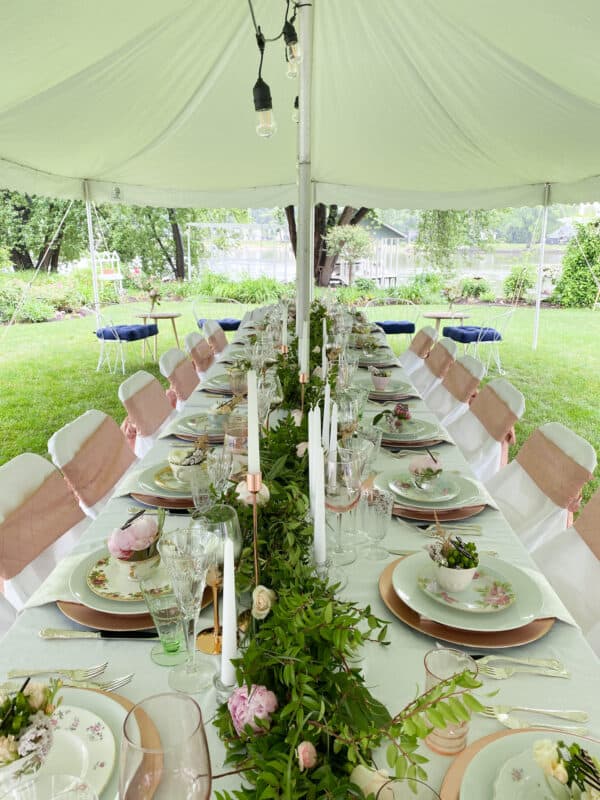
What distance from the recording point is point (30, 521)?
1771 millimetres

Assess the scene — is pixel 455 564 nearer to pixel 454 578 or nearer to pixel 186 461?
pixel 454 578

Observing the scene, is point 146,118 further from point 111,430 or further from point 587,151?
point 587,151

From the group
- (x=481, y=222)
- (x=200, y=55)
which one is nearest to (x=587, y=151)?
(x=200, y=55)

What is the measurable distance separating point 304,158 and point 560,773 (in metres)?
2.99

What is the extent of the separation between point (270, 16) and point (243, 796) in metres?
4.28

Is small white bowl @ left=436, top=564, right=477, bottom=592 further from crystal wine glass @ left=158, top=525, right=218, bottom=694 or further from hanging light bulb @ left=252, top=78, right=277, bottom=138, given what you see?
hanging light bulb @ left=252, top=78, right=277, bottom=138

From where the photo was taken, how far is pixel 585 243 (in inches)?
561

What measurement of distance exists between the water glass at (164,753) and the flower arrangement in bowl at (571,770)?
17.5 inches

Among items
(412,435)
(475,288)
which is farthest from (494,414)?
(475,288)

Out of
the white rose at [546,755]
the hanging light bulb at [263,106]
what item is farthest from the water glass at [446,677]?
the hanging light bulb at [263,106]

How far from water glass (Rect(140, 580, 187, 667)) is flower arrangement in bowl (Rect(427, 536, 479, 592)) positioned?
1.89 ft

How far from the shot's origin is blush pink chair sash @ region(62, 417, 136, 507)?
222 centimetres

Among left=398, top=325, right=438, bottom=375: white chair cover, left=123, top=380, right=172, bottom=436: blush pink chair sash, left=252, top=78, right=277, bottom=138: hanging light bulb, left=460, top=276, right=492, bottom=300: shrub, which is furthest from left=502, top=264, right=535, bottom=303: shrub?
left=252, top=78, right=277, bottom=138: hanging light bulb

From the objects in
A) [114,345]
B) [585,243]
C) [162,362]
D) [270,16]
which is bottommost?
[114,345]
